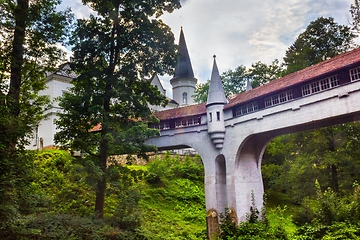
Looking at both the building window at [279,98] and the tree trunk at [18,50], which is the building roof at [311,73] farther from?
the tree trunk at [18,50]

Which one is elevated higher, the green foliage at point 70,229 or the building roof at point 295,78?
the building roof at point 295,78

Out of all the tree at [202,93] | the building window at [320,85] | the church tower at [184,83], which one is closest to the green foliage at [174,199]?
the building window at [320,85]

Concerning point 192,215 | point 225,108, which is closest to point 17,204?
point 225,108

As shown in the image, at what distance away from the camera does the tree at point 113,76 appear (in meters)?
11.8

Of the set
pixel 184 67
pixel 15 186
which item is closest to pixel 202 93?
pixel 184 67

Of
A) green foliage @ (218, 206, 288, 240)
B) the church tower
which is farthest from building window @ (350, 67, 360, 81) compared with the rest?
the church tower

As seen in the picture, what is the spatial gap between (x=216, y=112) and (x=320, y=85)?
220 inches

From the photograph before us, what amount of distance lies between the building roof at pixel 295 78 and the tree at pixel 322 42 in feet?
21.9

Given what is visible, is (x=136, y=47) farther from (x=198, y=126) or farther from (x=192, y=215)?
(x=192, y=215)

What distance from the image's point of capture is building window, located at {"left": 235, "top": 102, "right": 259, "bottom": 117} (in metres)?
14.6

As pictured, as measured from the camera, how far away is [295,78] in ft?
42.6

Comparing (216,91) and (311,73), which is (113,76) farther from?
(311,73)

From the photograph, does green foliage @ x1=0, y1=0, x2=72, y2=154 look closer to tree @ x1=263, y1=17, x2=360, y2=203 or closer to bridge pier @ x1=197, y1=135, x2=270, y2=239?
bridge pier @ x1=197, y1=135, x2=270, y2=239

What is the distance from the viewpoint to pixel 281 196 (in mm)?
25484
